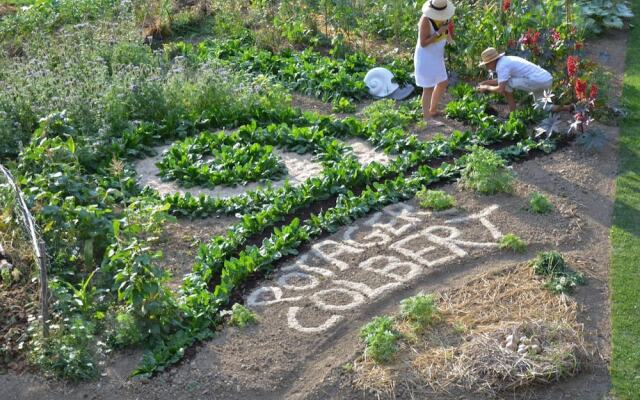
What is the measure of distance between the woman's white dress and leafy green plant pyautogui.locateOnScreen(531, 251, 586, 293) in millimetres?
3290

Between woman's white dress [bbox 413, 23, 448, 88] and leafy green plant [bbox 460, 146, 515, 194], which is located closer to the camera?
leafy green plant [bbox 460, 146, 515, 194]

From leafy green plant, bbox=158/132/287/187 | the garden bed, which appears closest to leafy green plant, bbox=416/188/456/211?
the garden bed

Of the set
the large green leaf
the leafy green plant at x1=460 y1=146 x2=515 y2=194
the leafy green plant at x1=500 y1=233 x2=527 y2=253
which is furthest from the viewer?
the large green leaf

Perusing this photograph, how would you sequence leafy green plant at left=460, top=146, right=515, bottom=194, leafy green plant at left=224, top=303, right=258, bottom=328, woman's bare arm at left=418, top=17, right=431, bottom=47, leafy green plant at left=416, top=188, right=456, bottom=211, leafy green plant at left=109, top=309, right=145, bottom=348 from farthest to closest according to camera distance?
woman's bare arm at left=418, top=17, right=431, bottom=47 < leafy green plant at left=460, top=146, right=515, bottom=194 < leafy green plant at left=416, top=188, right=456, bottom=211 < leafy green plant at left=224, top=303, right=258, bottom=328 < leafy green plant at left=109, top=309, right=145, bottom=348

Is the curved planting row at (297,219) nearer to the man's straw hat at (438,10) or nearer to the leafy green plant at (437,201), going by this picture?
the leafy green plant at (437,201)

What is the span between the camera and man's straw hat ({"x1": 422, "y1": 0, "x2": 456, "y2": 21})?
32.1 feet

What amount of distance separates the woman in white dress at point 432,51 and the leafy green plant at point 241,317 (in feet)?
13.8

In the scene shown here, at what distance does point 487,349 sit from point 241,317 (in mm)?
1762

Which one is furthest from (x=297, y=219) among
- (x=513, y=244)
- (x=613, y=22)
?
(x=613, y=22)

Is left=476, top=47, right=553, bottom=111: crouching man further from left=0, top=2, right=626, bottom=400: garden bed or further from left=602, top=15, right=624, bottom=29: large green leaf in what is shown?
left=602, top=15, right=624, bottom=29: large green leaf

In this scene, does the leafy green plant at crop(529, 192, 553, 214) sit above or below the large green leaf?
below

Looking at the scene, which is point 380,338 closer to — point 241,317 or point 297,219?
point 241,317

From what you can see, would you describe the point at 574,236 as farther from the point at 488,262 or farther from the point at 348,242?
the point at 348,242

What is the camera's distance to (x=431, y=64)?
10.0m
